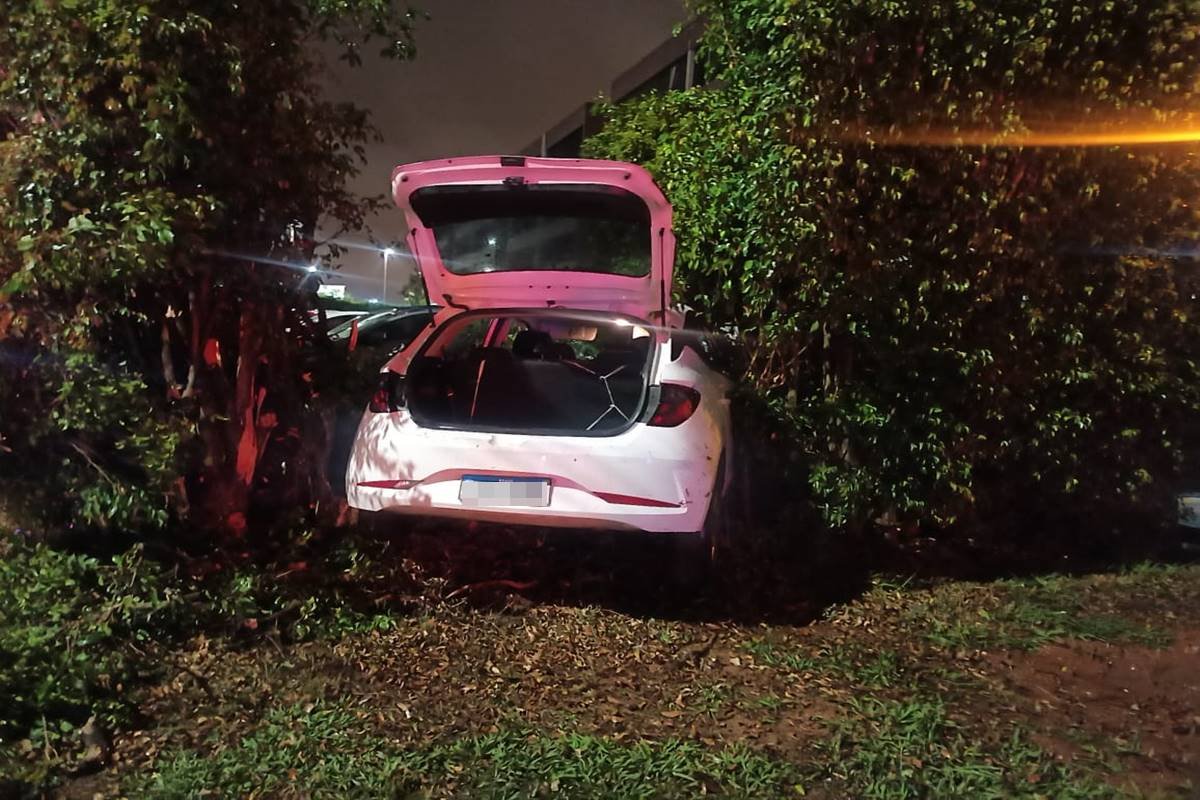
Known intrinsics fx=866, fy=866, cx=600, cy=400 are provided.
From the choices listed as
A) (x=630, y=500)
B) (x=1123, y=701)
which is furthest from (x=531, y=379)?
(x=1123, y=701)

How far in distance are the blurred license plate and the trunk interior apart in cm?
33

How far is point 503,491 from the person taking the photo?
3.79m

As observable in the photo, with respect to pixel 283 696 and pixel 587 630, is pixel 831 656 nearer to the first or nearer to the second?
pixel 587 630

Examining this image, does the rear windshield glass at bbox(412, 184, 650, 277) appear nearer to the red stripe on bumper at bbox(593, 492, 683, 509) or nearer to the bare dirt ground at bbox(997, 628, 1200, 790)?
the red stripe on bumper at bbox(593, 492, 683, 509)

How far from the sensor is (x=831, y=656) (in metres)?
3.77

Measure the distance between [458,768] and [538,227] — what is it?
8.52 feet

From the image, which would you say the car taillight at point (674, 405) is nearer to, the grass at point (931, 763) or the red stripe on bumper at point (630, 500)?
the red stripe on bumper at point (630, 500)

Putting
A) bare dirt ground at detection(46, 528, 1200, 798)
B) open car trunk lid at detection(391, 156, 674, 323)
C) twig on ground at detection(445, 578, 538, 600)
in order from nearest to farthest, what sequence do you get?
bare dirt ground at detection(46, 528, 1200, 798)
open car trunk lid at detection(391, 156, 674, 323)
twig on ground at detection(445, 578, 538, 600)

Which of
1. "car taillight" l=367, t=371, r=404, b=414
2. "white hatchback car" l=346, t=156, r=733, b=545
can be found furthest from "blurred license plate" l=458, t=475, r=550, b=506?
"car taillight" l=367, t=371, r=404, b=414

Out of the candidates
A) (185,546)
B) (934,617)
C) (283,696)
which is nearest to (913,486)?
(934,617)

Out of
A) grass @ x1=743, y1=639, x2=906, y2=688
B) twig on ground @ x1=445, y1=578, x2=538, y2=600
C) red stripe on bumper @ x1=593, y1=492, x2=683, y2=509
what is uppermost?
red stripe on bumper @ x1=593, y1=492, x2=683, y2=509

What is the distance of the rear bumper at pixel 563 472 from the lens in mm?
3736

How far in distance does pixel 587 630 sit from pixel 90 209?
2.61 meters

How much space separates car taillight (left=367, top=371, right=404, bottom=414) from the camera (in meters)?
4.05
